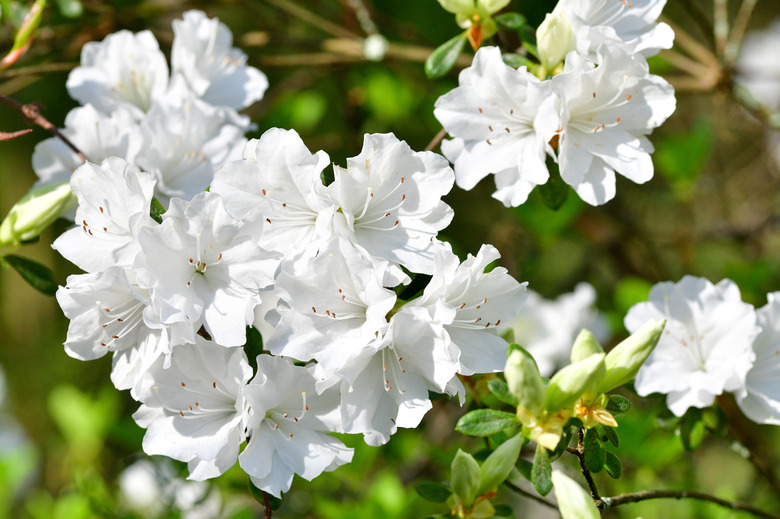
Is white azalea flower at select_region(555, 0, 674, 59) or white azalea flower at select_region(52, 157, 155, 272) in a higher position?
white azalea flower at select_region(555, 0, 674, 59)

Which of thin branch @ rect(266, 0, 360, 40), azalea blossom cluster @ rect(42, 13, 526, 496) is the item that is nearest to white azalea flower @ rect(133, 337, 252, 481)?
azalea blossom cluster @ rect(42, 13, 526, 496)

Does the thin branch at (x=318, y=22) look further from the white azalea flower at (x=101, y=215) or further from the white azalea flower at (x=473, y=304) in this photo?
the white azalea flower at (x=473, y=304)

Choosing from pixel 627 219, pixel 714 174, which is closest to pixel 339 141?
pixel 627 219

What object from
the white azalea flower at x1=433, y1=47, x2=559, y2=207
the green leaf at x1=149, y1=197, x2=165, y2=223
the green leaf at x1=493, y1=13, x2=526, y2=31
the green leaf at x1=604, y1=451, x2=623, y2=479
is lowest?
the green leaf at x1=604, y1=451, x2=623, y2=479

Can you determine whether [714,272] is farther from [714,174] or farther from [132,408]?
[132,408]

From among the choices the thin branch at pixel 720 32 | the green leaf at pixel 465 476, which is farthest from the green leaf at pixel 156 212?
the thin branch at pixel 720 32

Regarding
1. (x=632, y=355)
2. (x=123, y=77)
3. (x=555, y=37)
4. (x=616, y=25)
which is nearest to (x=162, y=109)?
(x=123, y=77)

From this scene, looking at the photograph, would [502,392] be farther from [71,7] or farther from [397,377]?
[71,7]

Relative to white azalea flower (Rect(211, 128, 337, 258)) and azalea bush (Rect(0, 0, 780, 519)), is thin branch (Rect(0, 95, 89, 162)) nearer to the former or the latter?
azalea bush (Rect(0, 0, 780, 519))
